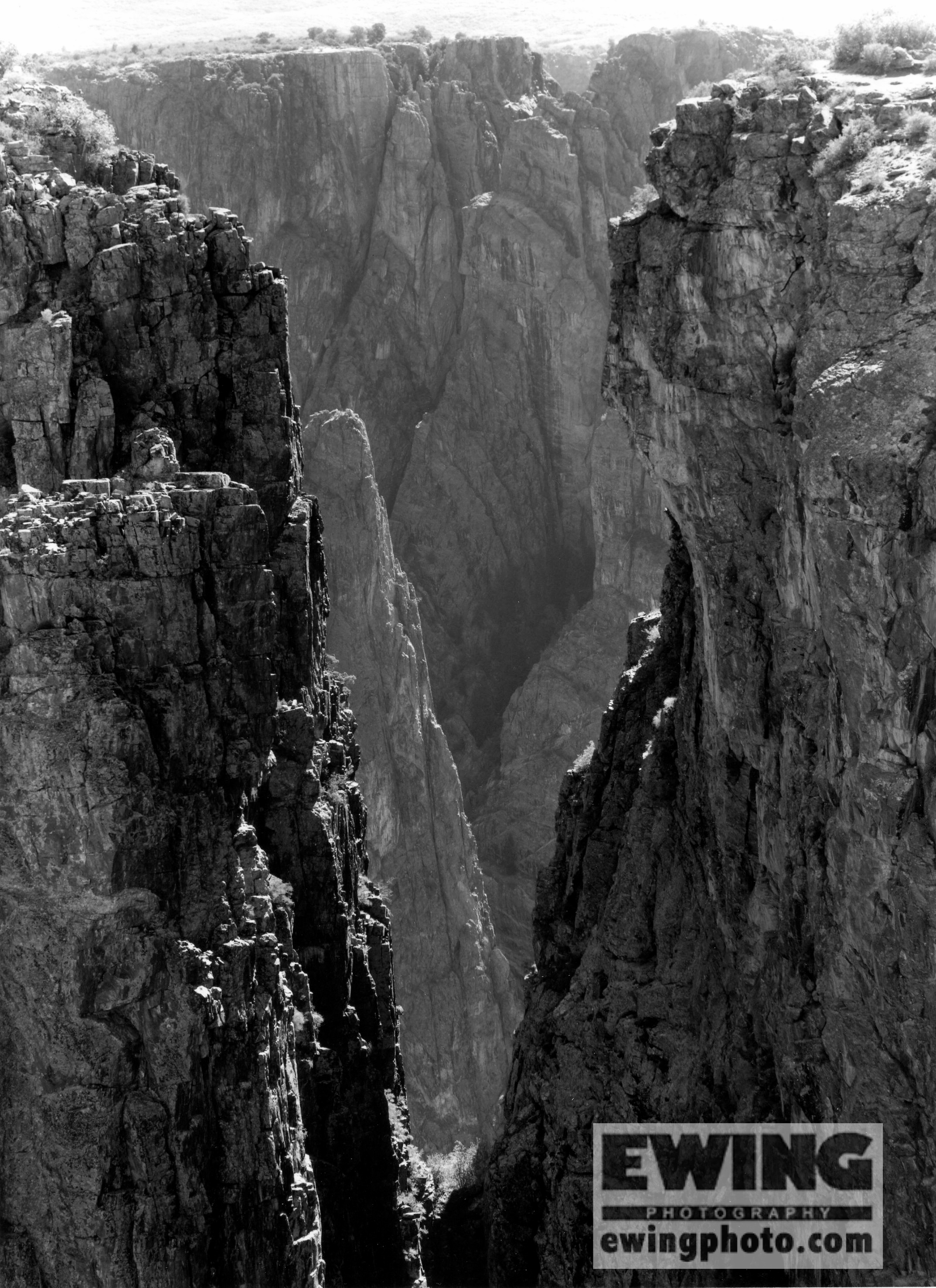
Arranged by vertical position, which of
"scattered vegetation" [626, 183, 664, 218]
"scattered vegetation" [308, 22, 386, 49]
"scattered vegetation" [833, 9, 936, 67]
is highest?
"scattered vegetation" [308, 22, 386, 49]

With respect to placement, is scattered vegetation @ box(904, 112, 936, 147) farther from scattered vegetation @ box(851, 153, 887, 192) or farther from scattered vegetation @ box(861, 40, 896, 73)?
scattered vegetation @ box(861, 40, 896, 73)

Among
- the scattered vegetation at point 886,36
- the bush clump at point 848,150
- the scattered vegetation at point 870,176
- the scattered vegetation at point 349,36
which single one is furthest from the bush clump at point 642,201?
the scattered vegetation at point 349,36

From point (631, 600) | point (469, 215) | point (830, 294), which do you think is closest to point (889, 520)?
point (830, 294)

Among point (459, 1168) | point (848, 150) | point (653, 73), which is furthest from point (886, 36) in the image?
point (653, 73)

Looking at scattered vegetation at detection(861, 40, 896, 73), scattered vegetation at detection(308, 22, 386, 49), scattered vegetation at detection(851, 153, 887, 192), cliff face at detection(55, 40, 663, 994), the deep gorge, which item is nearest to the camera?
the deep gorge

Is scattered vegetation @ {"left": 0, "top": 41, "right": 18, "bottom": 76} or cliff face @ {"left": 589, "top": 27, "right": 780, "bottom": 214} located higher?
cliff face @ {"left": 589, "top": 27, "right": 780, "bottom": 214}

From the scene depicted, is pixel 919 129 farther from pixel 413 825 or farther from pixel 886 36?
pixel 413 825

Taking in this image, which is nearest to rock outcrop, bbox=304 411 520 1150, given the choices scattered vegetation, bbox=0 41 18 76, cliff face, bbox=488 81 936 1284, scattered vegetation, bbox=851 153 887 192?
scattered vegetation, bbox=0 41 18 76
